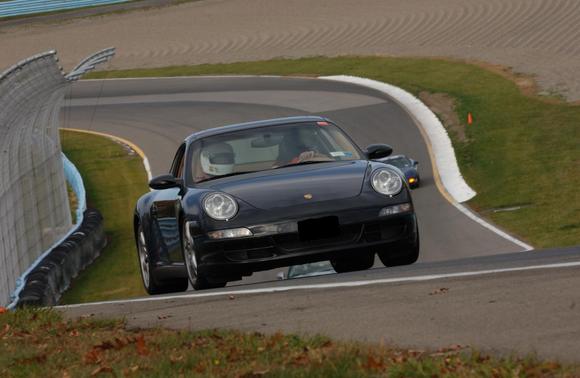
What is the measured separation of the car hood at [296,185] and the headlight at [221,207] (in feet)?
0.31

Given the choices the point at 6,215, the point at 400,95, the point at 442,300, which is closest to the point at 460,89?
the point at 400,95

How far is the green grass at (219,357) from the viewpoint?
5805 mm

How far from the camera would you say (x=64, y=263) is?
68.9 feet

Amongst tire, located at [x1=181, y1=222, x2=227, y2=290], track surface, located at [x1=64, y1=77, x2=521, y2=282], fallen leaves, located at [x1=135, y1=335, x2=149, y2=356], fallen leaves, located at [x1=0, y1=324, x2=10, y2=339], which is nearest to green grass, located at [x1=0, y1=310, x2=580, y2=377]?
fallen leaves, located at [x1=135, y1=335, x2=149, y2=356]

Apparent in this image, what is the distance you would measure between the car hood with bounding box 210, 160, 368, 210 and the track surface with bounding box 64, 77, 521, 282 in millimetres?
13019

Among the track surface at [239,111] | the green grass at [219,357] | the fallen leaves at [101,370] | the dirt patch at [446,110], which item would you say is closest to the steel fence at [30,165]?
the track surface at [239,111]

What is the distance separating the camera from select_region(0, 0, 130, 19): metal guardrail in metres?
67.9

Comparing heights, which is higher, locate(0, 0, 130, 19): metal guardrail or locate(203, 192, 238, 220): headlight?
locate(0, 0, 130, 19): metal guardrail

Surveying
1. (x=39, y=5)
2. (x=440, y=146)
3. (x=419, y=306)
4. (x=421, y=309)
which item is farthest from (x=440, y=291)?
(x=39, y=5)

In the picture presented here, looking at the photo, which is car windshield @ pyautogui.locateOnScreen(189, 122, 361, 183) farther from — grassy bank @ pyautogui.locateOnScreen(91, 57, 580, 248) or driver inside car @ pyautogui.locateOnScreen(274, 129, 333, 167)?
grassy bank @ pyautogui.locateOnScreen(91, 57, 580, 248)

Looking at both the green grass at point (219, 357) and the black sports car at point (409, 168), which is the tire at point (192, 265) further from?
the black sports car at point (409, 168)

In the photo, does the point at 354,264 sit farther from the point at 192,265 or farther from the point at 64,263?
the point at 64,263

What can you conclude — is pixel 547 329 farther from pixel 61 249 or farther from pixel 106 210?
pixel 106 210

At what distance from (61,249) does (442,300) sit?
47.2 feet
